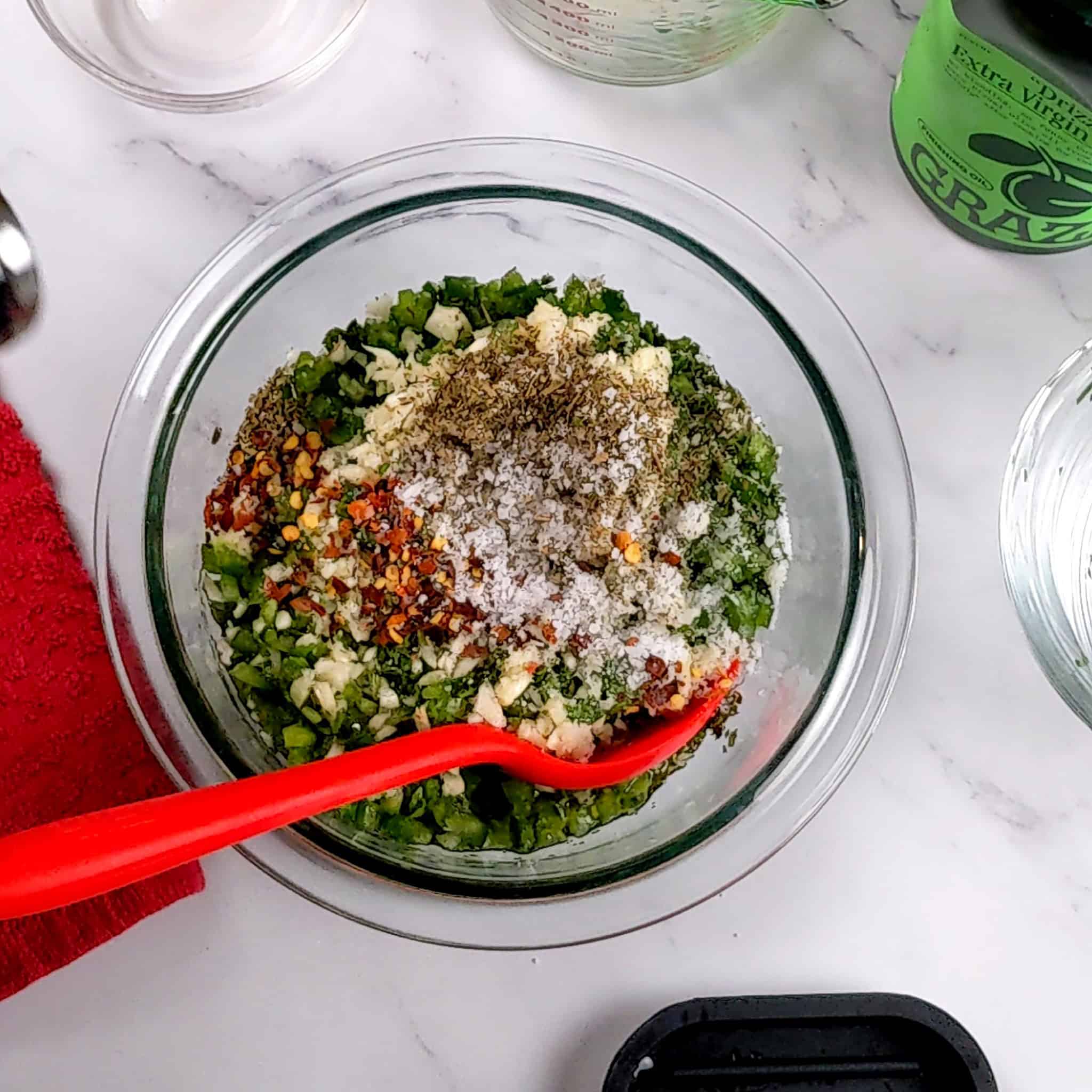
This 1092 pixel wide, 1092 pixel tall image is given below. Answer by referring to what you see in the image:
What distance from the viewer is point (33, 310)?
99 centimetres

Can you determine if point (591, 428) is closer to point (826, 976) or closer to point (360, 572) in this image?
point (360, 572)

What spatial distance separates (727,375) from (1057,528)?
0.33m

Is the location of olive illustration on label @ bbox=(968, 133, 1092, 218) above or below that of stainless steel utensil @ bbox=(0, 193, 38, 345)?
below

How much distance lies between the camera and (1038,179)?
36.8 inches

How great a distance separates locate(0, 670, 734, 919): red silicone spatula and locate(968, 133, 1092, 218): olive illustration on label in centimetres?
45

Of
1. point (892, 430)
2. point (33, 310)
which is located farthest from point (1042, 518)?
point (33, 310)

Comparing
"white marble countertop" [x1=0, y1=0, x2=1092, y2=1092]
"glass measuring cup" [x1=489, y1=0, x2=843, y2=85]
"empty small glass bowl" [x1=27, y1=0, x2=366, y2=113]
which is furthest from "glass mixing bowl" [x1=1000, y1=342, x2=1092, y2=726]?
"empty small glass bowl" [x1=27, y1=0, x2=366, y2=113]

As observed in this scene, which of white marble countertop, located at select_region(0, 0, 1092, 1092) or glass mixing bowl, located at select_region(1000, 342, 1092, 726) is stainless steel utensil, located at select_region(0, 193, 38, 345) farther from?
glass mixing bowl, located at select_region(1000, 342, 1092, 726)

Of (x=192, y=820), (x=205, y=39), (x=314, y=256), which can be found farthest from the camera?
(x=205, y=39)

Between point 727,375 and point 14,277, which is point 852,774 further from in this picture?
point 14,277

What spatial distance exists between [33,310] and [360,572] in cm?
36

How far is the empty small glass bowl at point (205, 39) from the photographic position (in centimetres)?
112

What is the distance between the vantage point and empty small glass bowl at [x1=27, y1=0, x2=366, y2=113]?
112 cm

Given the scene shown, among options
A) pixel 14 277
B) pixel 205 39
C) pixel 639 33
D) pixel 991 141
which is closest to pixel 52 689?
pixel 14 277
